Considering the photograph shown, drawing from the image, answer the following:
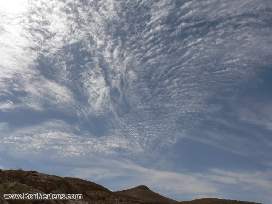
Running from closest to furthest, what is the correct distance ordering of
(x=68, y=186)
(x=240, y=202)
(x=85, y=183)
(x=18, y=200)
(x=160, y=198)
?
Answer: (x=18, y=200) → (x=68, y=186) → (x=85, y=183) → (x=240, y=202) → (x=160, y=198)

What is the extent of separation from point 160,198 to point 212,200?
15927 mm

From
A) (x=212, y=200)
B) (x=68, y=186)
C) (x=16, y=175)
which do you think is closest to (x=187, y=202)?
(x=212, y=200)

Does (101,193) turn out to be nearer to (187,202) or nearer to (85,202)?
(85,202)

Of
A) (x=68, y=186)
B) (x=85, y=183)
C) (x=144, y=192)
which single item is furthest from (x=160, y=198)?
(x=68, y=186)

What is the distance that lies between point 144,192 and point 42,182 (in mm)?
47716

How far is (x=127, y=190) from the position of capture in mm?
90062

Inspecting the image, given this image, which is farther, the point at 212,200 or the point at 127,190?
the point at 127,190

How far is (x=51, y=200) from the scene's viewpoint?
1506 inches

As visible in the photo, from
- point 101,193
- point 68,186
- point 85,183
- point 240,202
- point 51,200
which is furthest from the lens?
point 240,202

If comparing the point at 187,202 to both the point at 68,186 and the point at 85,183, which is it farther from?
the point at 68,186

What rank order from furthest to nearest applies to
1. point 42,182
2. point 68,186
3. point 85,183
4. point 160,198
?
point 160,198 → point 85,183 → point 68,186 → point 42,182

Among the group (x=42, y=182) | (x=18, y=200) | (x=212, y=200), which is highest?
(x=212, y=200)

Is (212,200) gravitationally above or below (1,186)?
above

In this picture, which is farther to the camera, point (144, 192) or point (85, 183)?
point (144, 192)
